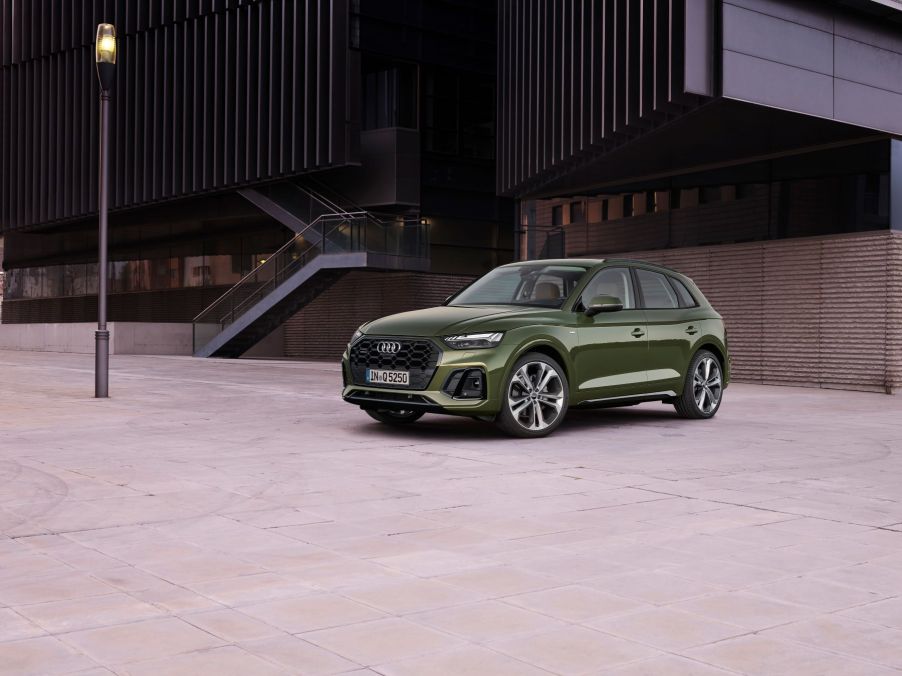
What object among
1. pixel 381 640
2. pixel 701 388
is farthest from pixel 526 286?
pixel 381 640

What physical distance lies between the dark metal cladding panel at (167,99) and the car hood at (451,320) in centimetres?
2231

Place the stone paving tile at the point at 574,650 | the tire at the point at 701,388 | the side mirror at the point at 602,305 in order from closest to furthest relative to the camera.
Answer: the stone paving tile at the point at 574,650, the side mirror at the point at 602,305, the tire at the point at 701,388

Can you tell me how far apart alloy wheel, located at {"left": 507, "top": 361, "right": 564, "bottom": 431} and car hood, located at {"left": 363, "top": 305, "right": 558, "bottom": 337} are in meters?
0.48

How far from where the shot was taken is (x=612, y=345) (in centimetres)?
1140

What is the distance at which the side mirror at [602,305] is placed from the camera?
11055mm

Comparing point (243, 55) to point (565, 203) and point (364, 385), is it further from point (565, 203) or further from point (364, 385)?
point (364, 385)

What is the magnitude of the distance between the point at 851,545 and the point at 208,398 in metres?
11.1

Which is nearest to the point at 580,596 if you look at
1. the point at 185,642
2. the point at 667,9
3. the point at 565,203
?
the point at 185,642

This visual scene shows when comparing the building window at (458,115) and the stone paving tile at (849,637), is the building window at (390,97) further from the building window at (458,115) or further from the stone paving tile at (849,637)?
the stone paving tile at (849,637)

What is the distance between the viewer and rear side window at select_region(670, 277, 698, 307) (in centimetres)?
1273

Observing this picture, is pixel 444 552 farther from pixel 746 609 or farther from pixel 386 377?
pixel 386 377

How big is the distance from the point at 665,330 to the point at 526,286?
5.31 feet

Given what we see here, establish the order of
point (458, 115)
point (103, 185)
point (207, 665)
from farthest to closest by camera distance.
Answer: point (458, 115)
point (103, 185)
point (207, 665)

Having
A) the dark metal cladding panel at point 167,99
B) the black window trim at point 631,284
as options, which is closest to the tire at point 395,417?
the black window trim at point 631,284
